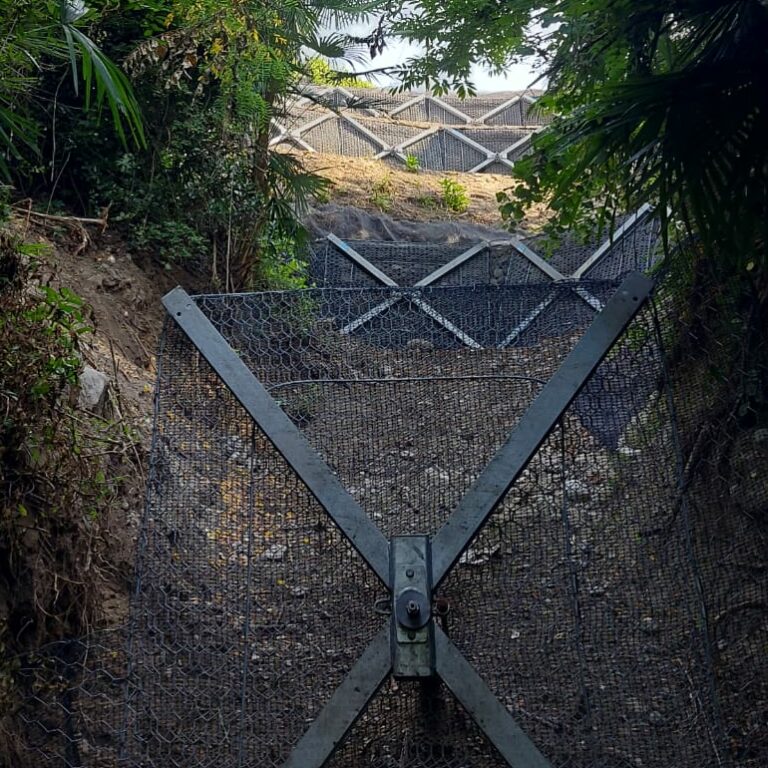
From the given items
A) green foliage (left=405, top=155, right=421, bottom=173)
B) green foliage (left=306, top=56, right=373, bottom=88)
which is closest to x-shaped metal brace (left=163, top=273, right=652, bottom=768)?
green foliage (left=306, top=56, right=373, bottom=88)

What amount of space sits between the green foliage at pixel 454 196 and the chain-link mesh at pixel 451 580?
233 inches

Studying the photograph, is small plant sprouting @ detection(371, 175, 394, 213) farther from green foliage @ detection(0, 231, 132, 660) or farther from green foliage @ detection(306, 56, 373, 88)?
green foliage @ detection(0, 231, 132, 660)

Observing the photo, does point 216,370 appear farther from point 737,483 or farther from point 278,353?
point 737,483

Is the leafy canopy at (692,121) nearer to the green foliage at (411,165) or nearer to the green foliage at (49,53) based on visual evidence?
the green foliage at (49,53)

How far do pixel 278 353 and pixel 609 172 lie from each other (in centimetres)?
124

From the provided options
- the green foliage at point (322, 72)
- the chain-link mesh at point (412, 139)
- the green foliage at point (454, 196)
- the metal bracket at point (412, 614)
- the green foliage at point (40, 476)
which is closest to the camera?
the metal bracket at point (412, 614)

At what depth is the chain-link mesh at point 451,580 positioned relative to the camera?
2.69 meters

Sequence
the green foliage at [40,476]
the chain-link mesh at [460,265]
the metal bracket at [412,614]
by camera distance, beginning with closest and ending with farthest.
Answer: the metal bracket at [412,614]
the green foliage at [40,476]
the chain-link mesh at [460,265]

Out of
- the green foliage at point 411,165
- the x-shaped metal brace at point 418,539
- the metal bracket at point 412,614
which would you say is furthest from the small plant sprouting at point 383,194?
the metal bracket at point 412,614

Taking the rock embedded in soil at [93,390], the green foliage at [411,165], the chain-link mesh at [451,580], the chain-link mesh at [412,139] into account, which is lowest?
the chain-link mesh at [451,580]

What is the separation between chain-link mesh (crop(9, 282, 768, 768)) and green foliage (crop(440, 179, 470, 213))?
19.4 feet

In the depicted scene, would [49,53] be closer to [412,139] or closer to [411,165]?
[411,165]

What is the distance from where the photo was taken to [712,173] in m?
2.51

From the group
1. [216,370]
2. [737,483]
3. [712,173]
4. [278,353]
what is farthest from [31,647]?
[712,173]
